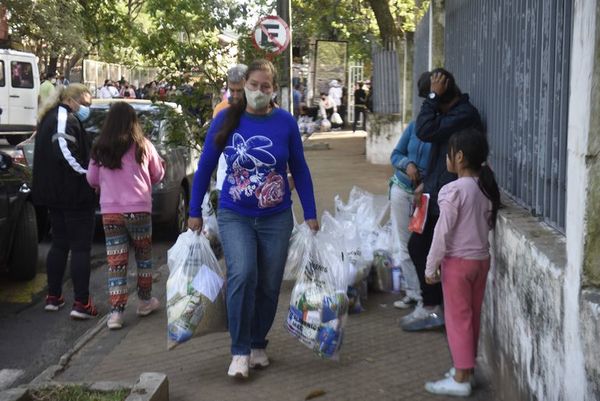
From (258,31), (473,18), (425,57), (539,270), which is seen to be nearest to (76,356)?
(539,270)

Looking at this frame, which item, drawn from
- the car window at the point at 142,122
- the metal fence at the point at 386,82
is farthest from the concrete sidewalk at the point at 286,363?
the metal fence at the point at 386,82

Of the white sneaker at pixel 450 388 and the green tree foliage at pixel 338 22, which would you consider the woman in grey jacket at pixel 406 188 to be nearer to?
the white sneaker at pixel 450 388

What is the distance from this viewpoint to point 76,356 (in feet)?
17.5

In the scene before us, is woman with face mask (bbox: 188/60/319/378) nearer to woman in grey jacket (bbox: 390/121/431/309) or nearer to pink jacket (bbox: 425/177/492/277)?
Result: pink jacket (bbox: 425/177/492/277)

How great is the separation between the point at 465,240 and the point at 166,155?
5416 millimetres

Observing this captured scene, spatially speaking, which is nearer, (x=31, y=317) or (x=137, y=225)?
(x=137, y=225)

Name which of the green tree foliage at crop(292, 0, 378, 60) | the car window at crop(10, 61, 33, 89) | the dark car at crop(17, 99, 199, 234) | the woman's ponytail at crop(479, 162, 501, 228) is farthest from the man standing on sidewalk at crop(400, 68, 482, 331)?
the car window at crop(10, 61, 33, 89)

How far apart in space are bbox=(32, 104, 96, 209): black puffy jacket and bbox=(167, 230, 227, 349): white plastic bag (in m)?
1.52

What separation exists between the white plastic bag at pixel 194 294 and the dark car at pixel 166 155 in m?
3.55

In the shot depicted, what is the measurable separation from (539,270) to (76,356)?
127 inches

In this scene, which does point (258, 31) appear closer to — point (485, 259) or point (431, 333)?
point (431, 333)

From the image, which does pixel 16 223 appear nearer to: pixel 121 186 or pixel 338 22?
pixel 121 186

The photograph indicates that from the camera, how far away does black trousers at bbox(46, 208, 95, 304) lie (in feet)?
20.3

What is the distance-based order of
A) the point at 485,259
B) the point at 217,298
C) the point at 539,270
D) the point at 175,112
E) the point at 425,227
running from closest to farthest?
the point at 539,270
the point at 485,259
the point at 217,298
the point at 425,227
the point at 175,112
